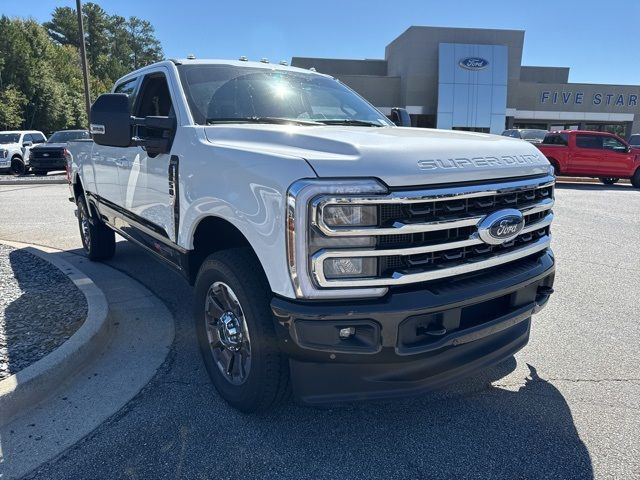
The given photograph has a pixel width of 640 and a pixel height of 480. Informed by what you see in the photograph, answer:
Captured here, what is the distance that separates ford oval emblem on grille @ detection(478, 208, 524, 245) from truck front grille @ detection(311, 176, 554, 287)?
0.03m

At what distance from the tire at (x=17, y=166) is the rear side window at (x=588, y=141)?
2183 centimetres

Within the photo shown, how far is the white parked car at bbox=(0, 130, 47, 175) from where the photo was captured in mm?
19516

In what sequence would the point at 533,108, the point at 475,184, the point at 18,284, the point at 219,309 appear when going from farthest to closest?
the point at 533,108 → the point at 18,284 → the point at 219,309 → the point at 475,184

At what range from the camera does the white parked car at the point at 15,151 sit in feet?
64.0

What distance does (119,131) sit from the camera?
3.43 m

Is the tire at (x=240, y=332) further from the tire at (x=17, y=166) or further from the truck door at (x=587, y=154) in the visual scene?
the tire at (x=17, y=166)

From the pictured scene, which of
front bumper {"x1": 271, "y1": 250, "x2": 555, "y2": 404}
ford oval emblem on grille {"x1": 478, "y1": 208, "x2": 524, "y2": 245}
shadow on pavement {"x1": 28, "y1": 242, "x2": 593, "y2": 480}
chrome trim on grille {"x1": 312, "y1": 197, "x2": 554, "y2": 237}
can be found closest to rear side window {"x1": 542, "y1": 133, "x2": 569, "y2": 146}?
shadow on pavement {"x1": 28, "y1": 242, "x2": 593, "y2": 480}

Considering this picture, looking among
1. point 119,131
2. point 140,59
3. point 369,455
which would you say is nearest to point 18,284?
point 119,131

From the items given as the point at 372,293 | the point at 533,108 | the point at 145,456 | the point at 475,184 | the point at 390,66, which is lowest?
the point at 145,456

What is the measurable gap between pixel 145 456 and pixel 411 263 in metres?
1.70

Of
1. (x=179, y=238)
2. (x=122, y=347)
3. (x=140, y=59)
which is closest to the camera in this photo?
(x=179, y=238)

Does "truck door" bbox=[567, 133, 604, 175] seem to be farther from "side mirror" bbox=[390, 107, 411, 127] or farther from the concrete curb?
the concrete curb

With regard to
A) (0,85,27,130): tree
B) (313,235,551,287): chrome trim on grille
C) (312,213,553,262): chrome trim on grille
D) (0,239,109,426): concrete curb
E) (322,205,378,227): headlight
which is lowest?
(0,239,109,426): concrete curb

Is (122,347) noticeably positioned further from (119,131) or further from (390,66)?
(390,66)
